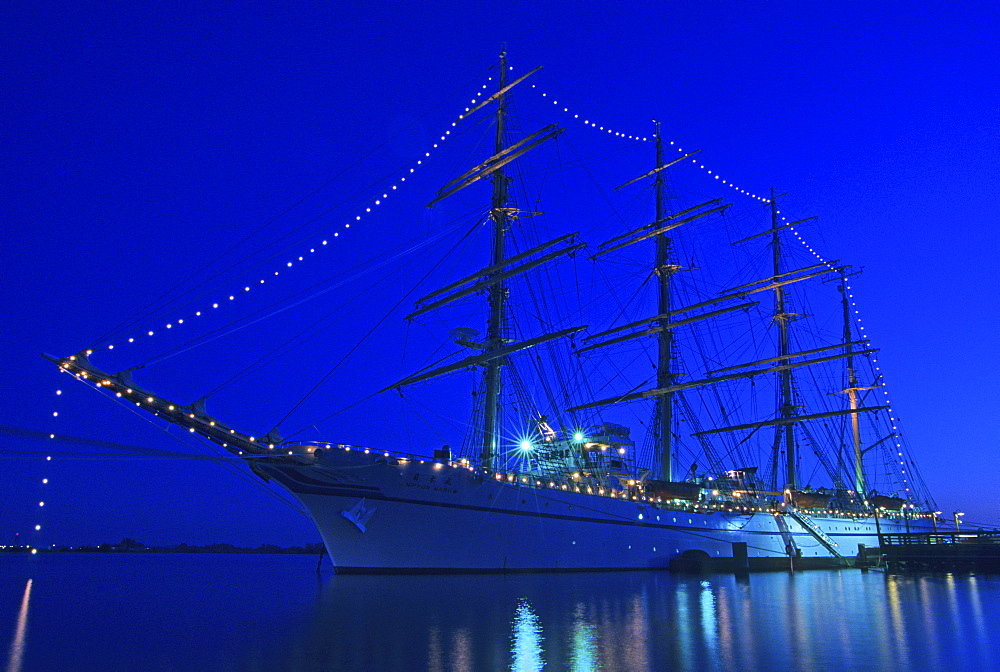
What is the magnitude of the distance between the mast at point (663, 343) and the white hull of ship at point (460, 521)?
6715 millimetres

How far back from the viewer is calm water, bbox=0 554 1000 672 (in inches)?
327

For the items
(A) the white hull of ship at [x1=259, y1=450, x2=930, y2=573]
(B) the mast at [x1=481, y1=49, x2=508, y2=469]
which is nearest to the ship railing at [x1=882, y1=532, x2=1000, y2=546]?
(A) the white hull of ship at [x1=259, y1=450, x2=930, y2=573]

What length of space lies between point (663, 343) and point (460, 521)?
23486 mm

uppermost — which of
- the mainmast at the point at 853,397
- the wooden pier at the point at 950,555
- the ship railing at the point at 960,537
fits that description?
the mainmast at the point at 853,397

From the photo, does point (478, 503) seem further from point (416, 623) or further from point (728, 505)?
point (728, 505)

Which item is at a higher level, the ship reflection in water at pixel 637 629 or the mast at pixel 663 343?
the mast at pixel 663 343

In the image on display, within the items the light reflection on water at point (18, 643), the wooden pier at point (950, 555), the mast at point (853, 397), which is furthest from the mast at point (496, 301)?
the mast at point (853, 397)

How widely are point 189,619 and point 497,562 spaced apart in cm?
1431

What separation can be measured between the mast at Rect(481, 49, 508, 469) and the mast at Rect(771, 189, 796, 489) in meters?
22.7

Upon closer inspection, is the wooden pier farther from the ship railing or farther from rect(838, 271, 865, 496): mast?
rect(838, 271, 865, 496): mast

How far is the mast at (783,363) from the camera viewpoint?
4878 cm

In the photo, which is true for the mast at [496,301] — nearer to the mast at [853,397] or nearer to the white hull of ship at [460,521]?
the white hull of ship at [460,521]

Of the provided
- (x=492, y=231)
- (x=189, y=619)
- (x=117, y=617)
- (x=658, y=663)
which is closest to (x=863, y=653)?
(x=658, y=663)

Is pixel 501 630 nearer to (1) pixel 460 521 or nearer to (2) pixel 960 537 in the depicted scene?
(1) pixel 460 521
